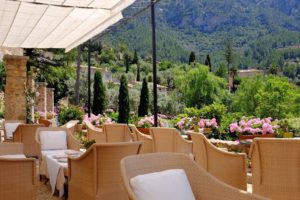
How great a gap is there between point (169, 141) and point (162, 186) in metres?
3.66

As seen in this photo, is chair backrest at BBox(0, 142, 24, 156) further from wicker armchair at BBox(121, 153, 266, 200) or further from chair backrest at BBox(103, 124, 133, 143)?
chair backrest at BBox(103, 124, 133, 143)

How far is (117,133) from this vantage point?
26.1 ft

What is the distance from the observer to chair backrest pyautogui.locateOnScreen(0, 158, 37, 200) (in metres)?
3.30

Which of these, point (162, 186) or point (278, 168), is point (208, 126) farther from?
point (162, 186)

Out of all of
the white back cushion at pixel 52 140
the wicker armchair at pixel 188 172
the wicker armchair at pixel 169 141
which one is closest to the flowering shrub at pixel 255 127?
the wicker armchair at pixel 169 141

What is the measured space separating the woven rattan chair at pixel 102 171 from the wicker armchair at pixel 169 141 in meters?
2.10

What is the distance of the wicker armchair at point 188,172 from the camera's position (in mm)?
2520

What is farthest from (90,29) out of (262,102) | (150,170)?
(262,102)

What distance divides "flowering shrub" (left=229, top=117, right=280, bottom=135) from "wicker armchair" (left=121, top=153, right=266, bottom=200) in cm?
418

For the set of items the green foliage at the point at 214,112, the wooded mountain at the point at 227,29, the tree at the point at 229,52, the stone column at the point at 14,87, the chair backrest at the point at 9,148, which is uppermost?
the wooded mountain at the point at 227,29

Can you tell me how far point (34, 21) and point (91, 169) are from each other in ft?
14.6

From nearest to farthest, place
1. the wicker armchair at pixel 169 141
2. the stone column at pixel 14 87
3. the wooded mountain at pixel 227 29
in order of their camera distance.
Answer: the wicker armchair at pixel 169 141 < the stone column at pixel 14 87 < the wooded mountain at pixel 227 29

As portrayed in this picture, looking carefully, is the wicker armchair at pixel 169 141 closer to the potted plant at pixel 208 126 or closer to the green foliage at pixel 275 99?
the potted plant at pixel 208 126

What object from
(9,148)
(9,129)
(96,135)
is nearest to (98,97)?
(9,129)
